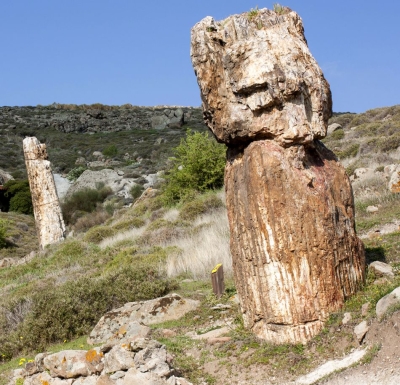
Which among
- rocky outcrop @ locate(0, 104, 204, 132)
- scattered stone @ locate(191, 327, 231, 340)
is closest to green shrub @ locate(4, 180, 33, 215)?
scattered stone @ locate(191, 327, 231, 340)

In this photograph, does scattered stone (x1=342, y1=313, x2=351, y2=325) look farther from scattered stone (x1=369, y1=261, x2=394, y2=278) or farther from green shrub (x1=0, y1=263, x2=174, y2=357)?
green shrub (x1=0, y1=263, x2=174, y2=357)

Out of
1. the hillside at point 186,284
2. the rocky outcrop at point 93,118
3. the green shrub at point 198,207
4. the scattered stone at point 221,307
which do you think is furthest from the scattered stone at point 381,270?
the rocky outcrop at point 93,118

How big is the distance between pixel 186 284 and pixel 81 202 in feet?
79.7

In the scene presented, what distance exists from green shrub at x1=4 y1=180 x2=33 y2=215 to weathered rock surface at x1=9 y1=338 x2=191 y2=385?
3081 cm

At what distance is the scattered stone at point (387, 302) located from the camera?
229 inches

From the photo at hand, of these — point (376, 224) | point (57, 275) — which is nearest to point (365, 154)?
point (376, 224)

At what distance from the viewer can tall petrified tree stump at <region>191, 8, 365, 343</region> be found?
663cm

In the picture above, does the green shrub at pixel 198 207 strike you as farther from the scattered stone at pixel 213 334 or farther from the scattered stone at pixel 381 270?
the scattered stone at pixel 381 270

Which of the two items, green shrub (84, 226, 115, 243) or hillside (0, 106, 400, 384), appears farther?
green shrub (84, 226, 115, 243)

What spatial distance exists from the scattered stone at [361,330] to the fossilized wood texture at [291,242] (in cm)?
60

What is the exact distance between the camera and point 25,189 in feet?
122

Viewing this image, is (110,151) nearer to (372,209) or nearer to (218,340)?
(372,209)

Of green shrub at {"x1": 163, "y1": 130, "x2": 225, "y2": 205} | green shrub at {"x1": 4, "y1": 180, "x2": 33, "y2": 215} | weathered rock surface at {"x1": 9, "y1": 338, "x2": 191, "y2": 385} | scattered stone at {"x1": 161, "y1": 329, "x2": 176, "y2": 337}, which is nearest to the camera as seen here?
weathered rock surface at {"x1": 9, "y1": 338, "x2": 191, "y2": 385}

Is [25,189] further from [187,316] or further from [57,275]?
[187,316]
